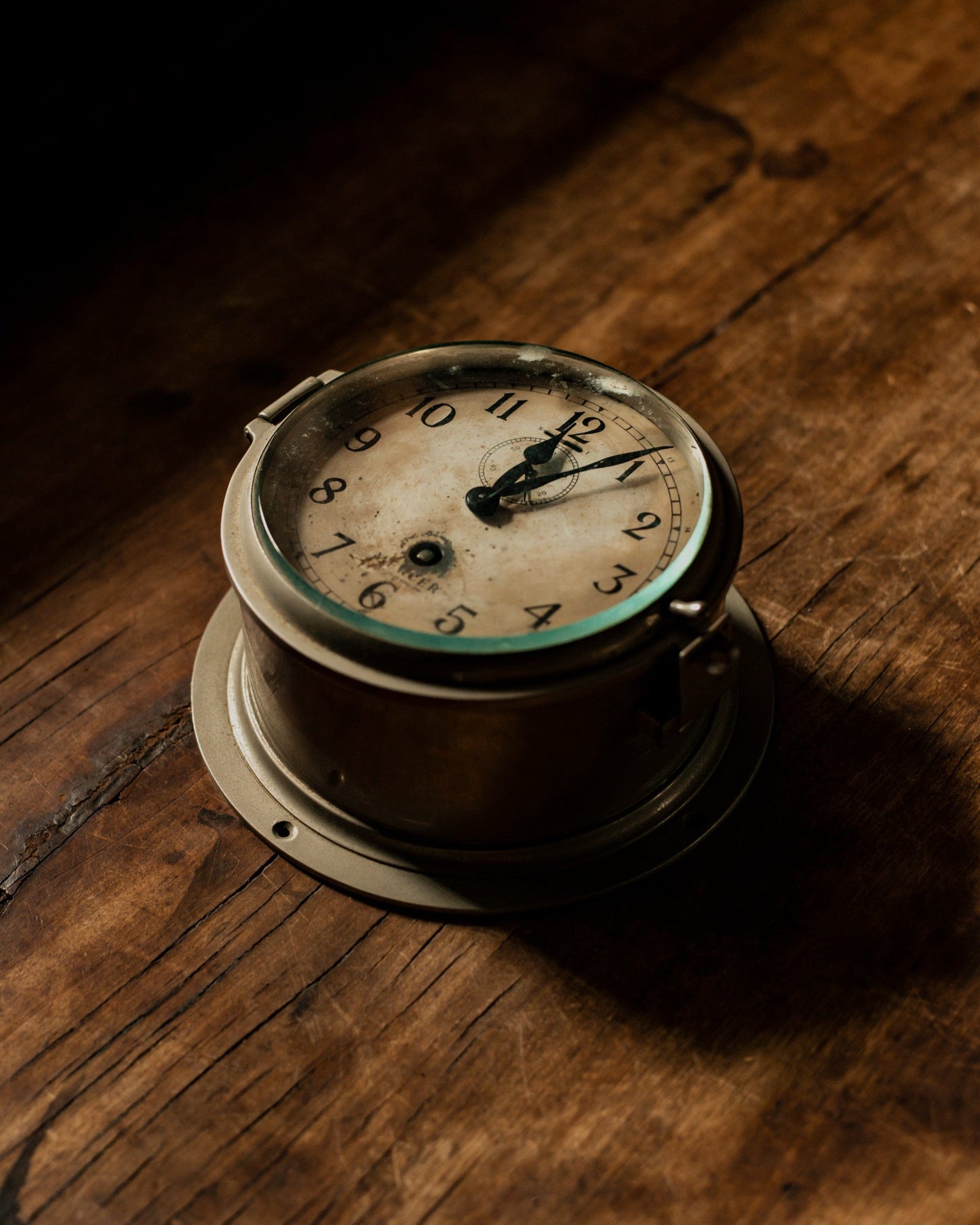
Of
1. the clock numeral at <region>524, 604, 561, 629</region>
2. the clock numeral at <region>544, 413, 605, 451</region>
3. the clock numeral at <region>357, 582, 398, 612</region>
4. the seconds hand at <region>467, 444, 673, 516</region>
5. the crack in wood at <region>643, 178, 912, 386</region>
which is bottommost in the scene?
the crack in wood at <region>643, 178, 912, 386</region>

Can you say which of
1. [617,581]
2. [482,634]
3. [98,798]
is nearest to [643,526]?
[617,581]

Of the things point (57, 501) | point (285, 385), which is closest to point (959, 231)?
point (285, 385)

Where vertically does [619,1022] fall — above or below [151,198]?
below

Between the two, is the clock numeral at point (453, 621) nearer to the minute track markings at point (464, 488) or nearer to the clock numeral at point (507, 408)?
the minute track markings at point (464, 488)

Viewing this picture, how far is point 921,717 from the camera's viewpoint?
3.81 feet

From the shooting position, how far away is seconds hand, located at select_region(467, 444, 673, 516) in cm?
100

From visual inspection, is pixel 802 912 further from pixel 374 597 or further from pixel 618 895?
pixel 374 597

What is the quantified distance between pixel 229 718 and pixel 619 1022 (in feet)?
1.53

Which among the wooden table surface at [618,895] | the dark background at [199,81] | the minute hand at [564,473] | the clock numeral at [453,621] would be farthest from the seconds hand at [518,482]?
the dark background at [199,81]

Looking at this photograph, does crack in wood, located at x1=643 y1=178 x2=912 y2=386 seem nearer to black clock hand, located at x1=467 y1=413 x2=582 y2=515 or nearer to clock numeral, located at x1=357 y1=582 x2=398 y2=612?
black clock hand, located at x1=467 y1=413 x2=582 y2=515

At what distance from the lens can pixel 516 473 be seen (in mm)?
1026

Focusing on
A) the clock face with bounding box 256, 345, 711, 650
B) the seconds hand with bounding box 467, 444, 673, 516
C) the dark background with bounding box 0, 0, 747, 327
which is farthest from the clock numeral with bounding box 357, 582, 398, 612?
the dark background with bounding box 0, 0, 747, 327

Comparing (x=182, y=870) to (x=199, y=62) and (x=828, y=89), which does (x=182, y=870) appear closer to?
(x=199, y=62)

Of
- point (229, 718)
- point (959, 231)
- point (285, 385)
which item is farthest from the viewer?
point (959, 231)
